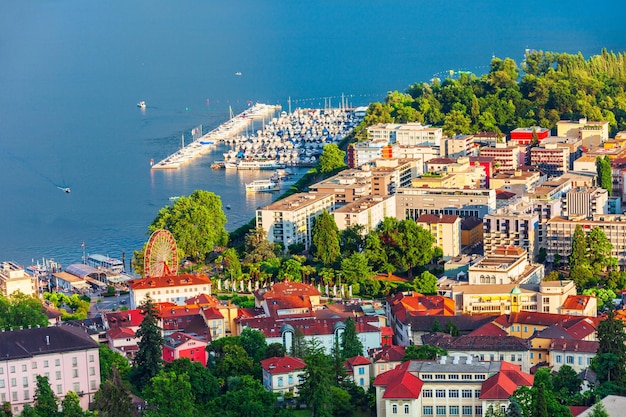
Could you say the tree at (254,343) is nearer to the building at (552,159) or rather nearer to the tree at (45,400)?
the tree at (45,400)

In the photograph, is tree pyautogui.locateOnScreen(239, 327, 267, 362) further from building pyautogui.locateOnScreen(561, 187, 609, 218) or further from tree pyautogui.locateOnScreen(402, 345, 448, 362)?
building pyautogui.locateOnScreen(561, 187, 609, 218)

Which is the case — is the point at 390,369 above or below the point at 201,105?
below

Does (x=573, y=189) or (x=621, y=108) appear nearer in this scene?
(x=573, y=189)

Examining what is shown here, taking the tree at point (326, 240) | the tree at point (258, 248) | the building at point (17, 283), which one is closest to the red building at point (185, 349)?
the building at point (17, 283)

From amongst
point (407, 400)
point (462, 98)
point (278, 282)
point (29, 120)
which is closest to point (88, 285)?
point (278, 282)

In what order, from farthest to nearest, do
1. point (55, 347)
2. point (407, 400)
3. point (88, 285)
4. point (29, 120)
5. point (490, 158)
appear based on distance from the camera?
point (29, 120) → point (490, 158) → point (88, 285) → point (55, 347) → point (407, 400)

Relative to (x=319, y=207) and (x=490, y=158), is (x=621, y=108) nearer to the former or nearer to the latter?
(x=490, y=158)

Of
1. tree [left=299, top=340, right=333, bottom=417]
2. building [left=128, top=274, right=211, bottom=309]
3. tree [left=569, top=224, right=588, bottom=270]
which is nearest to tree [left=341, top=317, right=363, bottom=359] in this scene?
tree [left=299, top=340, right=333, bottom=417]

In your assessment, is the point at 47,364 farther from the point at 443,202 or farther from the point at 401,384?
the point at 443,202
